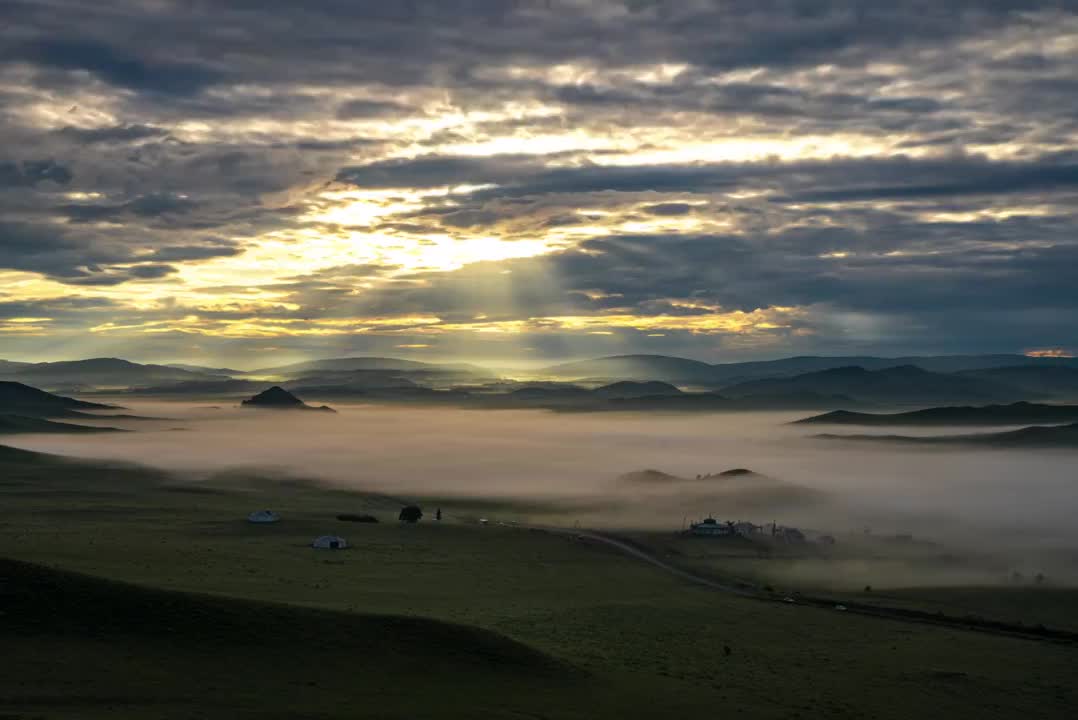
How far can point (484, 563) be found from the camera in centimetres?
10244

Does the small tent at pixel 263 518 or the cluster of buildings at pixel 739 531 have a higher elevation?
the cluster of buildings at pixel 739 531

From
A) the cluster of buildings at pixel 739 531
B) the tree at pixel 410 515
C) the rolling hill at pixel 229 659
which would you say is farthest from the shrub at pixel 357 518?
the rolling hill at pixel 229 659

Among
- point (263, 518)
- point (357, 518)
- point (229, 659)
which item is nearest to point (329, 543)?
point (263, 518)

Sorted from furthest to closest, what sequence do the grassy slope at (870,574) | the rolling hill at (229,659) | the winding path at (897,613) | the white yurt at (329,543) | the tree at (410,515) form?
the tree at (410,515)
the white yurt at (329,543)
the grassy slope at (870,574)
the winding path at (897,613)
the rolling hill at (229,659)

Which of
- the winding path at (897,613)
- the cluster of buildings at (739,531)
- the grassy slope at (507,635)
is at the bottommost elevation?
the grassy slope at (507,635)

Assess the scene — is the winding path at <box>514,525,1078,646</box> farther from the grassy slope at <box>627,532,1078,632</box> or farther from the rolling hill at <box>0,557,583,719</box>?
the rolling hill at <box>0,557,583,719</box>

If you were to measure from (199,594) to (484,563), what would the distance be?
47988 millimetres

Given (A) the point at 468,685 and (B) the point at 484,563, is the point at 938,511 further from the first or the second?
(A) the point at 468,685

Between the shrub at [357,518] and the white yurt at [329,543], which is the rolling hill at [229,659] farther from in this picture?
the shrub at [357,518]

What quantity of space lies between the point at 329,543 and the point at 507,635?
155 ft

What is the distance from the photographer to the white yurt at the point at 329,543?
10575 cm

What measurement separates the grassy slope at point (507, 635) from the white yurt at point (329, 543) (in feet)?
7.31

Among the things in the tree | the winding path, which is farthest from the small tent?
the winding path

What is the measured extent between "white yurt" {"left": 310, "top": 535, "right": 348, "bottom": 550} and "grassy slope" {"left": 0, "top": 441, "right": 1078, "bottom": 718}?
2.23 m
